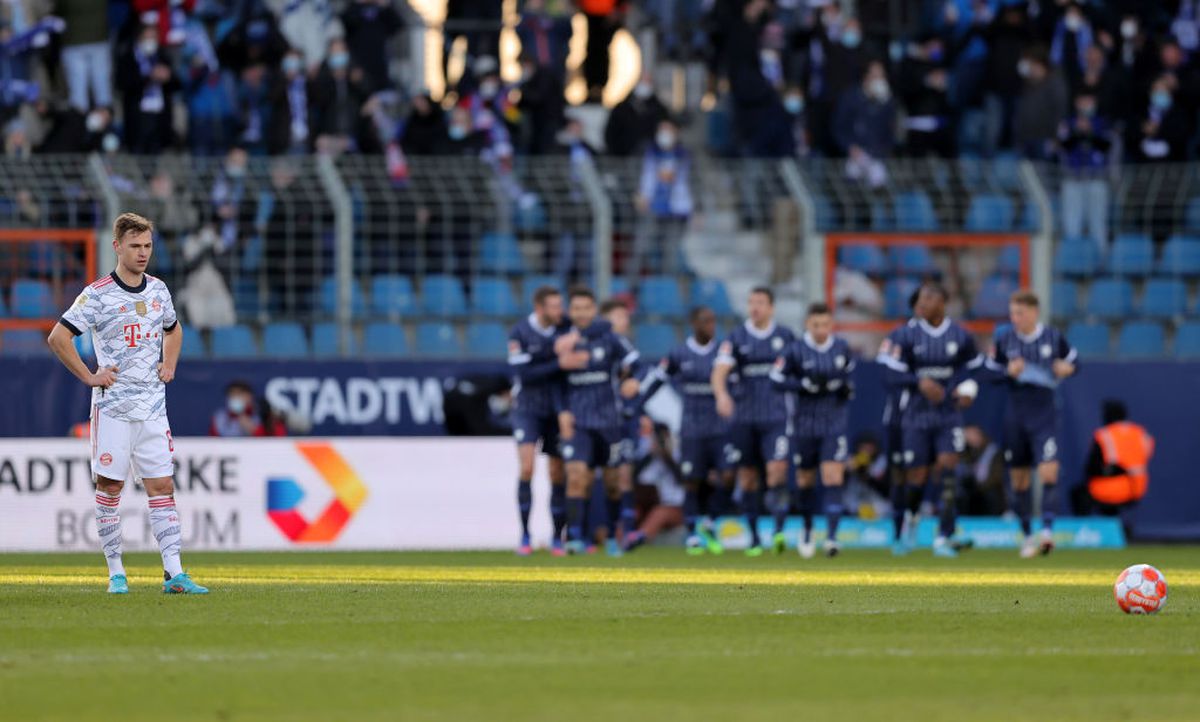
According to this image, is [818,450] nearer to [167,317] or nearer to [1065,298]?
[1065,298]

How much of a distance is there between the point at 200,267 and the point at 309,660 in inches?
482

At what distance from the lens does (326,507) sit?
62.5 feet

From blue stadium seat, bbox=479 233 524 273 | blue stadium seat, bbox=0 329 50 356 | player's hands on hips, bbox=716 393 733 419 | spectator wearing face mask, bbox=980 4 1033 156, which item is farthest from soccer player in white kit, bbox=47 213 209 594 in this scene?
spectator wearing face mask, bbox=980 4 1033 156

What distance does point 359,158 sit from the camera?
2156cm

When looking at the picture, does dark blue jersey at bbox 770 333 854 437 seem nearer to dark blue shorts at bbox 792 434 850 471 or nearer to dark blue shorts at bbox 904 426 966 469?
dark blue shorts at bbox 792 434 850 471

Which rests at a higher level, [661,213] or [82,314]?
[661,213]

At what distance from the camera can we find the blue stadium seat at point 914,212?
869 inches

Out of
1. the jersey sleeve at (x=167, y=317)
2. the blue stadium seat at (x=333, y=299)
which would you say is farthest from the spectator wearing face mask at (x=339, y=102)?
the jersey sleeve at (x=167, y=317)

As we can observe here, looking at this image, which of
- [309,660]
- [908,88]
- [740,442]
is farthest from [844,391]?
[309,660]

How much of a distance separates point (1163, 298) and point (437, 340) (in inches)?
306

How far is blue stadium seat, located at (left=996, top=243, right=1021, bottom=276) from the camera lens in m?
21.5

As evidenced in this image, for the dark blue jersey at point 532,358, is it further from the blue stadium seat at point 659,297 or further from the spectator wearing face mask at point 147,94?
the spectator wearing face mask at point 147,94

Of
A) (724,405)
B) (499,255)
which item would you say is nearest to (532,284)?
(499,255)

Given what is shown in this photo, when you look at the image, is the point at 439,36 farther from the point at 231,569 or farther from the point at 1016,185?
the point at 231,569
